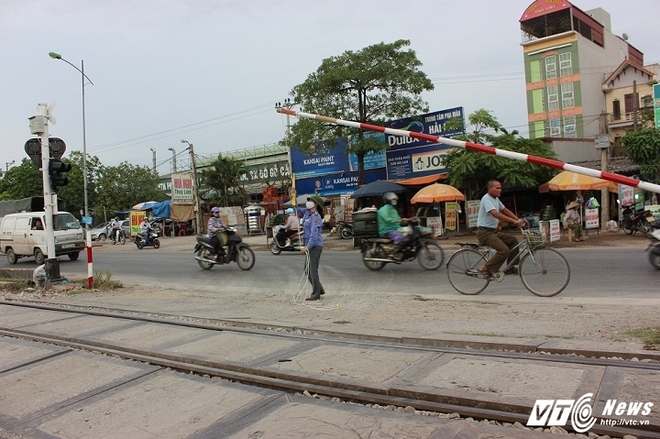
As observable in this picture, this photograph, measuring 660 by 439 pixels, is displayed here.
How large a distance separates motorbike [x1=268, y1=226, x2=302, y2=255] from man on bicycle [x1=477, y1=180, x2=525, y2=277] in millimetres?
10786

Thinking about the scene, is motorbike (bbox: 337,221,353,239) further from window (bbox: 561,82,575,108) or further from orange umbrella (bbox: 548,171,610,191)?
window (bbox: 561,82,575,108)

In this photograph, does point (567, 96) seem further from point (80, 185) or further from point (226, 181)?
point (80, 185)

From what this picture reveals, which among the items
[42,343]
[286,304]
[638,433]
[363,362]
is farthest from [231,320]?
[638,433]

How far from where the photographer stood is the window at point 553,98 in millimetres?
41469

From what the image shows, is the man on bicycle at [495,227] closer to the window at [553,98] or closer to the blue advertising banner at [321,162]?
the blue advertising banner at [321,162]

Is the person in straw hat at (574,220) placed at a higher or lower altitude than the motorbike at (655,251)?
higher

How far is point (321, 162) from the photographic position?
106 feet

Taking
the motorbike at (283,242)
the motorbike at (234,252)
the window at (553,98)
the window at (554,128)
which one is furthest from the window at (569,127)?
the motorbike at (234,252)

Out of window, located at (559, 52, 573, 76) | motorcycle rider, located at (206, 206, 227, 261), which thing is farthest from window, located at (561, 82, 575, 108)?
motorcycle rider, located at (206, 206, 227, 261)

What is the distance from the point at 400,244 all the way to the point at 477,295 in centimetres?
344

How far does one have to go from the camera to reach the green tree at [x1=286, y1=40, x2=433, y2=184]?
927 inches

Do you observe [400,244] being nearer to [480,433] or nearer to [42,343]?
[42,343]

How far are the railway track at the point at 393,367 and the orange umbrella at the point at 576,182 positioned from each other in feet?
46.9

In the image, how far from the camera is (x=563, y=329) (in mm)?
5703
